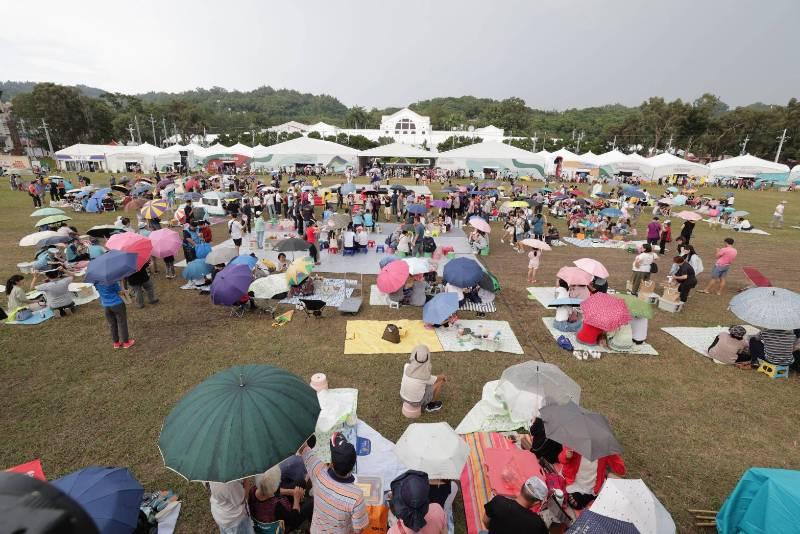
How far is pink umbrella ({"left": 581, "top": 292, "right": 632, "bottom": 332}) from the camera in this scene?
7500mm

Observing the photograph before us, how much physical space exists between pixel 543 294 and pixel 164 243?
11.0 m

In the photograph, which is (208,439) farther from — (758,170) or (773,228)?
(758,170)

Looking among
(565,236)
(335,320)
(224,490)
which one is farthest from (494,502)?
(565,236)

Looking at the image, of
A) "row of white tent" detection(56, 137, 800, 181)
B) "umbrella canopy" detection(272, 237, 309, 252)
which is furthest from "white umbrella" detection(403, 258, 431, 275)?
"row of white tent" detection(56, 137, 800, 181)

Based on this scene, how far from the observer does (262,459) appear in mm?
3273

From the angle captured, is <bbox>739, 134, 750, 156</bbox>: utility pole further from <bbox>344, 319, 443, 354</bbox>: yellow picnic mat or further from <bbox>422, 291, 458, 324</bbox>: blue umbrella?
<bbox>344, 319, 443, 354</bbox>: yellow picnic mat

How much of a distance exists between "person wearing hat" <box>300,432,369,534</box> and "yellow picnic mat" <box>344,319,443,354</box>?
14.2 feet

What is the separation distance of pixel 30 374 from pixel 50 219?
815 cm

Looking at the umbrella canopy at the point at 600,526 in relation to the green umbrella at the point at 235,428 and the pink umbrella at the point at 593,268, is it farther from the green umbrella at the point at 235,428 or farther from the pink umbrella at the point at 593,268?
the pink umbrella at the point at 593,268

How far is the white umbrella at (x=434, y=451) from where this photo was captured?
3.92m

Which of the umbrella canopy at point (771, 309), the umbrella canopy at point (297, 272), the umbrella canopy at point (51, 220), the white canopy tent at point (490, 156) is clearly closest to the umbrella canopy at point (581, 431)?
the umbrella canopy at point (771, 309)

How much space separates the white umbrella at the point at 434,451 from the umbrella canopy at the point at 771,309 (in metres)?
6.31

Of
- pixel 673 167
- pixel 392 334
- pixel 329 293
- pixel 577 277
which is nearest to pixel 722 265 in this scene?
pixel 577 277

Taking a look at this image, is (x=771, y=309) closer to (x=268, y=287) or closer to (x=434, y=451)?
(x=434, y=451)
